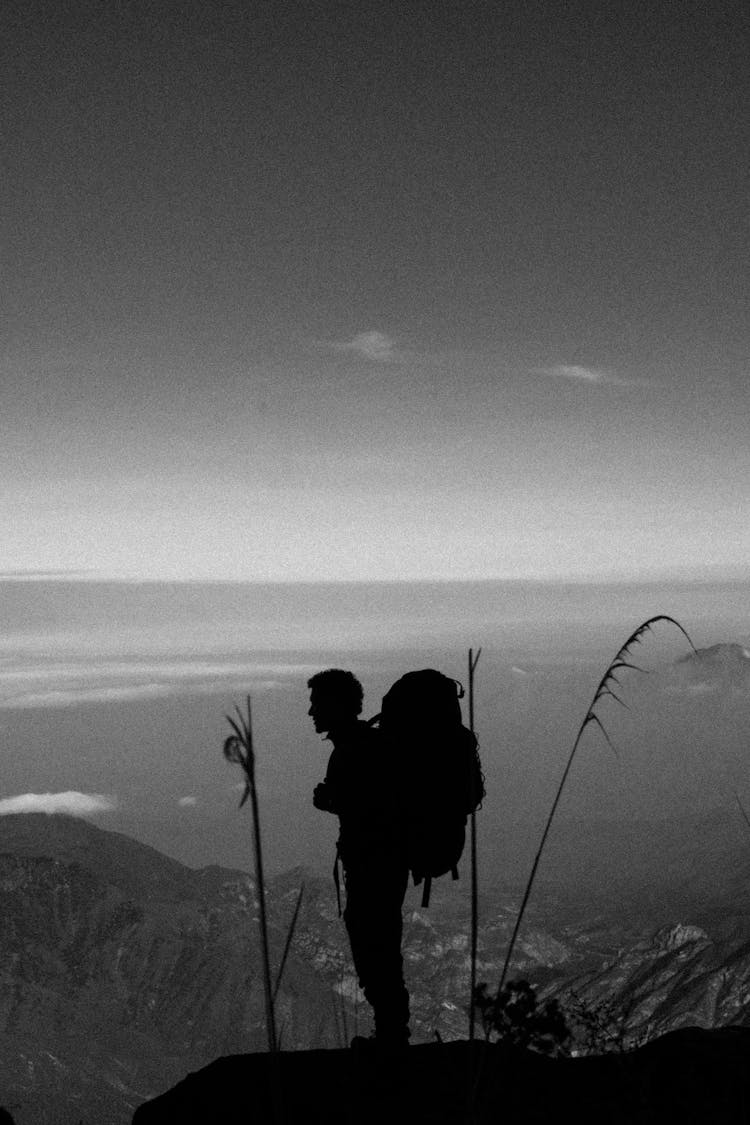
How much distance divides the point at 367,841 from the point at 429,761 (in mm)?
1301

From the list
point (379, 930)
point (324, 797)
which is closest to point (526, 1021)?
point (324, 797)

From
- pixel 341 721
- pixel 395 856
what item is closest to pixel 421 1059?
pixel 395 856

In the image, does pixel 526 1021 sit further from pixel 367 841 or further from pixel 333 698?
pixel 333 698

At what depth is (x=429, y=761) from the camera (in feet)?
30.2

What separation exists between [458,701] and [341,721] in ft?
4.63

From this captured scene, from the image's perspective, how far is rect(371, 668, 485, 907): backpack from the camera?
9164mm

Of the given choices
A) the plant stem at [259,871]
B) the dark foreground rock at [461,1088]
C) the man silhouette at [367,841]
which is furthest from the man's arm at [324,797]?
the plant stem at [259,871]

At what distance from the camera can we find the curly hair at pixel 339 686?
10.1 m

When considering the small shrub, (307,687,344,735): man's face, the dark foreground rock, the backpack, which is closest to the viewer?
the small shrub

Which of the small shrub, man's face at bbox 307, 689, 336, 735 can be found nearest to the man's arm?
man's face at bbox 307, 689, 336, 735

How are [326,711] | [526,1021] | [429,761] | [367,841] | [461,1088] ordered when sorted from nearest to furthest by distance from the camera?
[526,1021]
[461,1088]
[429,761]
[367,841]
[326,711]

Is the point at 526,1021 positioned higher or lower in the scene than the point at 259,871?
lower

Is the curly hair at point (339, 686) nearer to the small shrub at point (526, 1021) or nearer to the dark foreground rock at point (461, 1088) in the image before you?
the dark foreground rock at point (461, 1088)

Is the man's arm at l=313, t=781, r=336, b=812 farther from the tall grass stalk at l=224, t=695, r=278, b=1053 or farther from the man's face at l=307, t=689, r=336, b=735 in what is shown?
the tall grass stalk at l=224, t=695, r=278, b=1053
